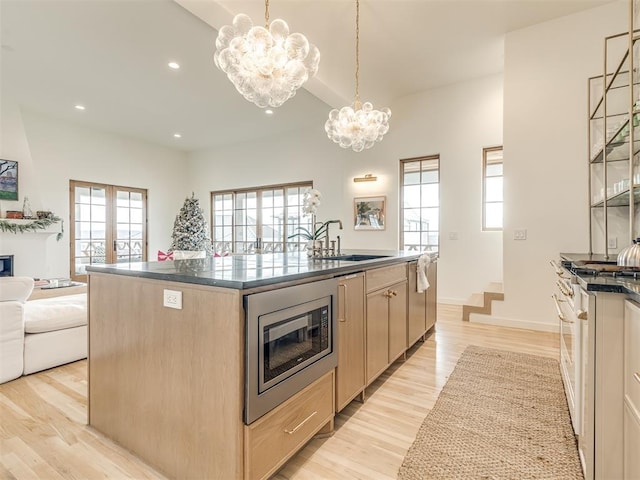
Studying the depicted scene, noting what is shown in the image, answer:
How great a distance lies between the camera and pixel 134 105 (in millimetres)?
5645

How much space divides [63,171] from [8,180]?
3.47ft

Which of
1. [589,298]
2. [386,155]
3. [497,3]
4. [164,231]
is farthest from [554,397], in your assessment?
[164,231]

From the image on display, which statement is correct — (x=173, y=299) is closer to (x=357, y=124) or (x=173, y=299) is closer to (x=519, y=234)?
(x=357, y=124)

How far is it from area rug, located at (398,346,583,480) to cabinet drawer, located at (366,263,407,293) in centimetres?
83

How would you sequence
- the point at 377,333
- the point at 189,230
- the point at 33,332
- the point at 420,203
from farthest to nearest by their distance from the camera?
the point at 189,230
the point at 420,203
the point at 33,332
the point at 377,333

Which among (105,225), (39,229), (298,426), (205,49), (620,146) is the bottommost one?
(298,426)

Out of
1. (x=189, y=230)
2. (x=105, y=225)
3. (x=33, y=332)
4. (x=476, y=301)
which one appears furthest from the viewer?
(x=105, y=225)

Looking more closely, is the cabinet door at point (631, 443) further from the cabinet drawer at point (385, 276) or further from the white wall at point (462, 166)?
the white wall at point (462, 166)

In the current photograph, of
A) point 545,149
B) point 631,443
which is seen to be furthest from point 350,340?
point 545,149

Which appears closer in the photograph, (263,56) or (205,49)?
(263,56)

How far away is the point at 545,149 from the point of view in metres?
3.76

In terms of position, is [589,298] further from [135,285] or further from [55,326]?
[55,326]

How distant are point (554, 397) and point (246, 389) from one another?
212cm

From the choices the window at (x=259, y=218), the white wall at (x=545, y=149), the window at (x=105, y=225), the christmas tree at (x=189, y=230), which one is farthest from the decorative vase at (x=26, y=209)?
the white wall at (x=545, y=149)
